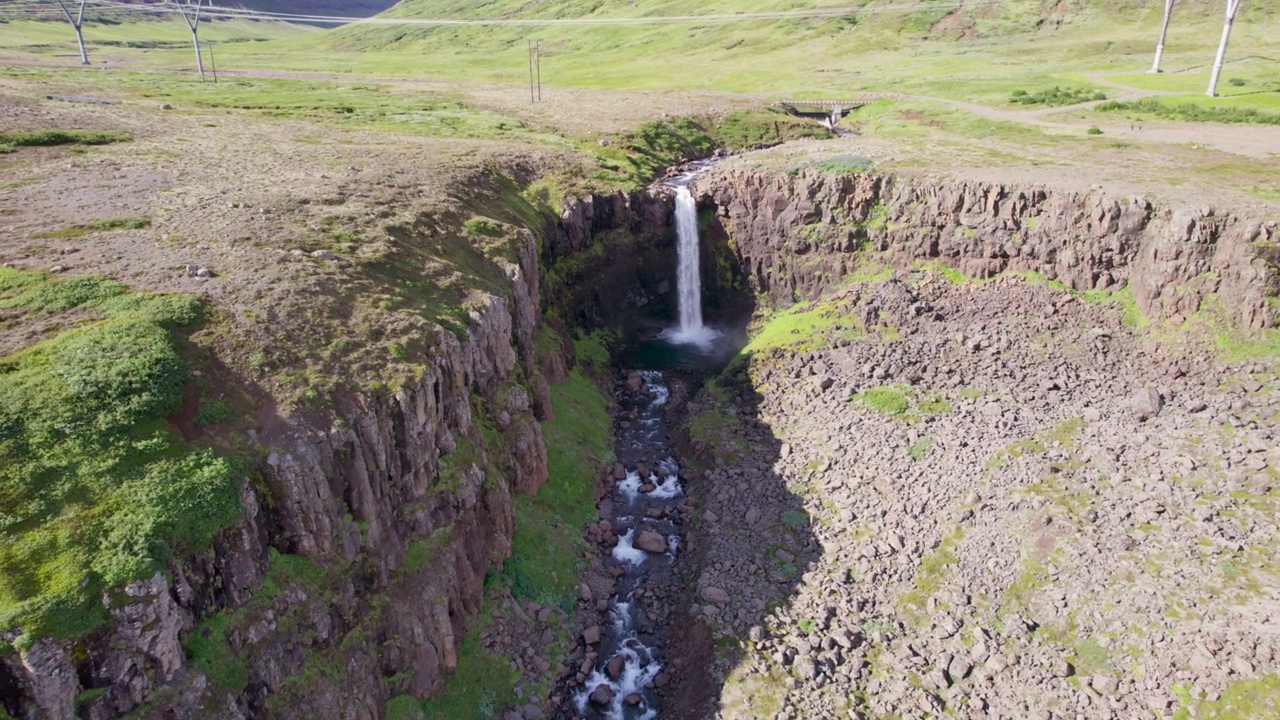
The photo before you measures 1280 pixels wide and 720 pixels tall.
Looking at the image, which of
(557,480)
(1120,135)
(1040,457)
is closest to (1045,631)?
(1040,457)

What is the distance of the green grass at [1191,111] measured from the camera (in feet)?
229

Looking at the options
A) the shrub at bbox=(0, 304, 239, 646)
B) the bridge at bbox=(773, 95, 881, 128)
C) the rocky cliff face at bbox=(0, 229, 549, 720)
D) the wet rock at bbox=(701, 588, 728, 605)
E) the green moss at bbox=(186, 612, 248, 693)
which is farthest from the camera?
the bridge at bbox=(773, 95, 881, 128)

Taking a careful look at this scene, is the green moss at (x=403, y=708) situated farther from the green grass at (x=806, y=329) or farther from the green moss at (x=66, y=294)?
the green grass at (x=806, y=329)

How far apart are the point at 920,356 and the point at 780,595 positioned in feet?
68.8

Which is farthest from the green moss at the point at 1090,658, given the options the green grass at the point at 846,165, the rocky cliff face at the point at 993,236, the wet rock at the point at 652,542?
the green grass at the point at 846,165

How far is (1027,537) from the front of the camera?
3209 cm

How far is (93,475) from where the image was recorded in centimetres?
2078

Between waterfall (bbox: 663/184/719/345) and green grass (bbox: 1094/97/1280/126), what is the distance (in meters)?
50.9

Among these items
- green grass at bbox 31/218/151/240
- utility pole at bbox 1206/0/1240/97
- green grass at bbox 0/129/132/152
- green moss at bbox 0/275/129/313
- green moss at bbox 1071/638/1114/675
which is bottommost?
green moss at bbox 1071/638/1114/675

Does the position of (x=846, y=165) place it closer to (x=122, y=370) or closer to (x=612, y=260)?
(x=612, y=260)

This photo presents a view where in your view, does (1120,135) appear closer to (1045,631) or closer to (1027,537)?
(1027,537)

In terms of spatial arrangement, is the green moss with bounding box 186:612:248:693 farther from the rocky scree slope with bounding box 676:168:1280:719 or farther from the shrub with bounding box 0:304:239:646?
the rocky scree slope with bounding box 676:168:1280:719

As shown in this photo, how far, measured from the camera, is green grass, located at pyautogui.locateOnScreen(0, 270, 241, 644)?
18.3m

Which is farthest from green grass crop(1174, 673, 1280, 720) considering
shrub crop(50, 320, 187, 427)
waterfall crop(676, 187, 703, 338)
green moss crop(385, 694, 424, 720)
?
waterfall crop(676, 187, 703, 338)
